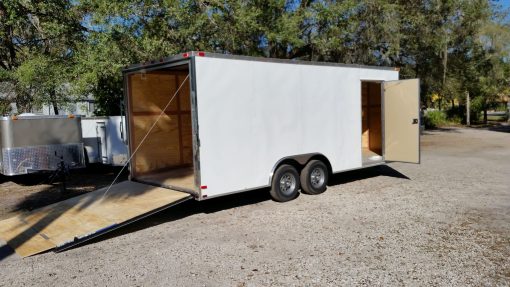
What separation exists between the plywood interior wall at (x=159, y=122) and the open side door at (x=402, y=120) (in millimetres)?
4480

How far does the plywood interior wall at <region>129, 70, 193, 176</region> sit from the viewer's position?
8.86m

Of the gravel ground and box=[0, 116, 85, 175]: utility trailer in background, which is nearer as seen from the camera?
the gravel ground

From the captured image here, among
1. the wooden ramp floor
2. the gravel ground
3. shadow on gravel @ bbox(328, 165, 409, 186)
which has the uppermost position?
the wooden ramp floor

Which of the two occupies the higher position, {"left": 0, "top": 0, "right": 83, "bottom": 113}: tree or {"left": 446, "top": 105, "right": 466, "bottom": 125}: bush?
{"left": 0, "top": 0, "right": 83, "bottom": 113}: tree

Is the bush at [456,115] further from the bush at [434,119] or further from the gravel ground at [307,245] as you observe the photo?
the gravel ground at [307,245]

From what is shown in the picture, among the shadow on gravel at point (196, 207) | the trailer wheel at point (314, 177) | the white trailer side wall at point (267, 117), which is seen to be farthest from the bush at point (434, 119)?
the trailer wheel at point (314, 177)

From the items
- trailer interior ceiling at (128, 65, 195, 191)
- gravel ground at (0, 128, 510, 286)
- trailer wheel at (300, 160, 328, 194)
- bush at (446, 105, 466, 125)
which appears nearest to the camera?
gravel ground at (0, 128, 510, 286)

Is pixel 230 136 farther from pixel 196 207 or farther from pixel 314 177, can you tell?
pixel 314 177

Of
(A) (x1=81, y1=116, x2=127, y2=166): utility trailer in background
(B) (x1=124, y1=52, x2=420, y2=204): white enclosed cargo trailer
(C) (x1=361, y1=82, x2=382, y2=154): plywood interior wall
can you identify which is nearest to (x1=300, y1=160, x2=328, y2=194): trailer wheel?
(B) (x1=124, y1=52, x2=420, y2=204): white enclosed cargo trailer

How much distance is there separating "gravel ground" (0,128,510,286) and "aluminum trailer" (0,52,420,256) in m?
0.42

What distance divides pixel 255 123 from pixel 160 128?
8.83 ft

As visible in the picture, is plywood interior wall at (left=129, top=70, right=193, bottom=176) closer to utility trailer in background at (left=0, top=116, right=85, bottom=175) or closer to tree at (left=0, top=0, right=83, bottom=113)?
utility trailer in background at (left=0, top=116, right=85, bottom=175)

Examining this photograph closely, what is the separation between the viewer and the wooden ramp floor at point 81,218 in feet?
19.0

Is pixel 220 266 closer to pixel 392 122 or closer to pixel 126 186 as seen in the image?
pixel 126 186
